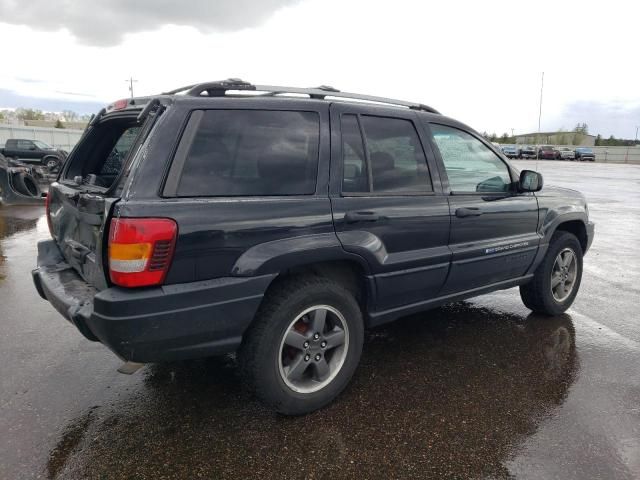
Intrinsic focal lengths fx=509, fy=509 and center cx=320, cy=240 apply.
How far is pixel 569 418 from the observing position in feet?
10.0

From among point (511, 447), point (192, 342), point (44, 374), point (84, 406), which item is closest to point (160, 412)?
point (84, 406)

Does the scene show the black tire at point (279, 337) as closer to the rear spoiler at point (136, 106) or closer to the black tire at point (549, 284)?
the rear spoiler at point (136, 106)

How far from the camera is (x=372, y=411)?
3.11 metres

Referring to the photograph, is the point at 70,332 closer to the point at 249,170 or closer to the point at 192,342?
the point at 192,342

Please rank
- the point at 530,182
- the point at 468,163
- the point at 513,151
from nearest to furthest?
the point at 468,163
the point at 530,182
the point at 513,151

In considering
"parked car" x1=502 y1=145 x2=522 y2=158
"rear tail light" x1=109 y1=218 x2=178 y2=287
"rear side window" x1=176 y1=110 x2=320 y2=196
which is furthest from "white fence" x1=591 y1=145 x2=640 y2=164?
"rear tail light" x1=109 y1=218 x2=178 y2=287

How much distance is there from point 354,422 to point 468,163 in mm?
2162

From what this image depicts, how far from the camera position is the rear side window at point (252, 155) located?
268 centimetres

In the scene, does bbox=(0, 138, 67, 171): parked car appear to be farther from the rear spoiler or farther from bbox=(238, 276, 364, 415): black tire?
bbox=(238, 276, 364, 415): black tire

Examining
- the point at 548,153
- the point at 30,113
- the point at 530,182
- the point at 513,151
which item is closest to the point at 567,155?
the point at 548,153

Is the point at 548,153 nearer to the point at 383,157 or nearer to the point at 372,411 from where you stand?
the point at 383,157

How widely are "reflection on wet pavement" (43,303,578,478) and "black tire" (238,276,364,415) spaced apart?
13cm

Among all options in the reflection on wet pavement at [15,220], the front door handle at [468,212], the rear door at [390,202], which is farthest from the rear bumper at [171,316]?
the reflection on wet pavement at [15,220]

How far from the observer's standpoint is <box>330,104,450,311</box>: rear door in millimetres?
3121
